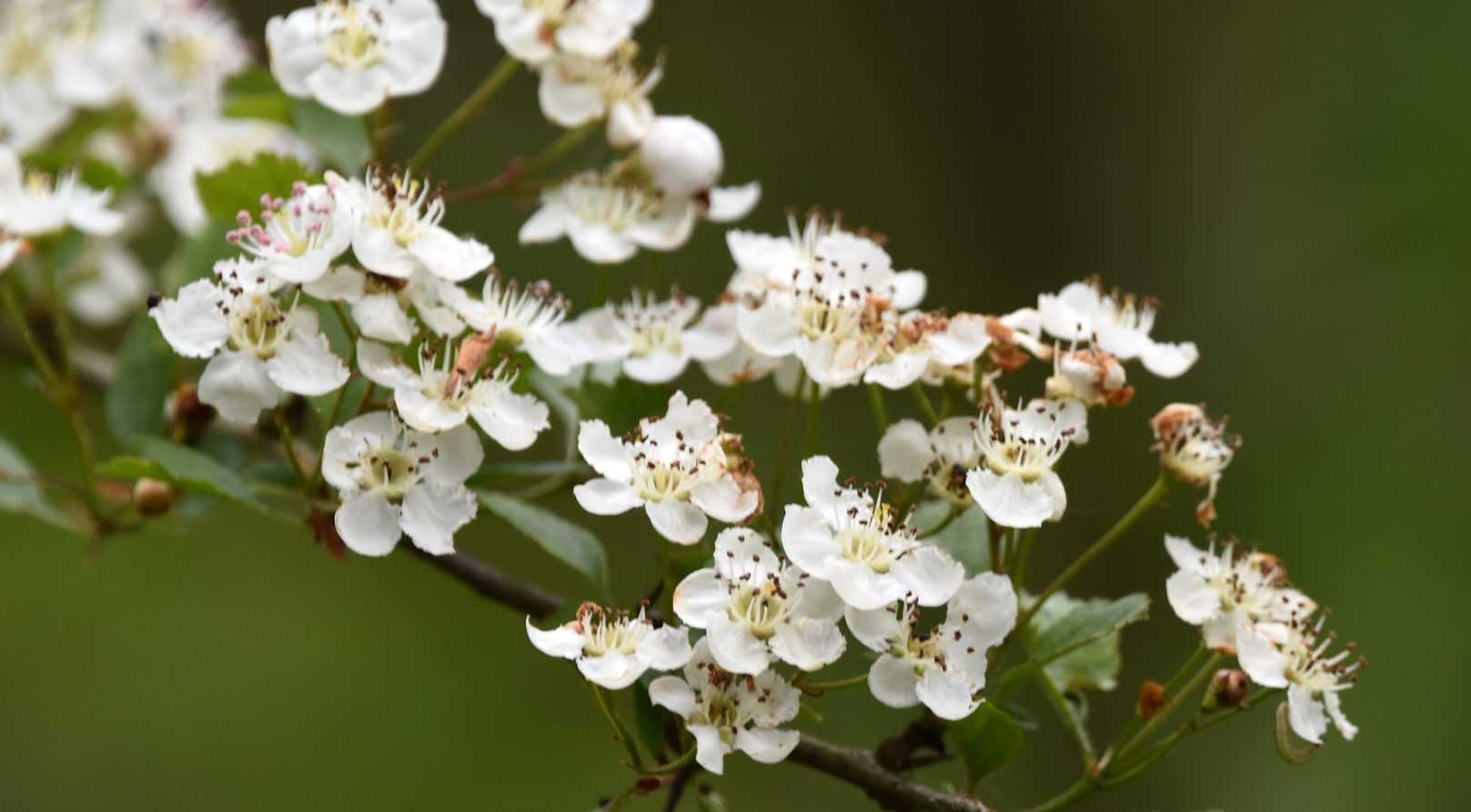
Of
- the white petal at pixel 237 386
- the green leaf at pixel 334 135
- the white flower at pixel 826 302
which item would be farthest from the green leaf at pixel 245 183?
the white flower at pixel 826 302

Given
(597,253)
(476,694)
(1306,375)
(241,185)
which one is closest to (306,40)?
(241,185)

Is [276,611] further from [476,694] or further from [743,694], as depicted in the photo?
[743,694]

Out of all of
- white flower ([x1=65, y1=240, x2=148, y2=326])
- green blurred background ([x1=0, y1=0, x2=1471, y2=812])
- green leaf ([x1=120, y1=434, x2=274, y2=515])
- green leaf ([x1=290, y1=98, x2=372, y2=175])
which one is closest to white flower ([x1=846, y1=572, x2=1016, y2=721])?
green leaf ([x1=120, y1=434, x2=274, y2=515])

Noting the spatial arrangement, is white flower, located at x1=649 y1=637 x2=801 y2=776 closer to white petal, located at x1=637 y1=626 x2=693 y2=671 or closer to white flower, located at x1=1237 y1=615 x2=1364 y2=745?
white petal, located at x1=637 y1=626 x2=693 y2=671

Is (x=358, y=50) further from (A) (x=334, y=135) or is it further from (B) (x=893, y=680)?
(B) (x=893, y=680)

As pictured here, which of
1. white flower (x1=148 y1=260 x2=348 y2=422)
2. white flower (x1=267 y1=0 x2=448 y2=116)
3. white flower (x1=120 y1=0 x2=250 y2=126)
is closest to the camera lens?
white flower (x1=148 y1=260 x2=348 y2=422)

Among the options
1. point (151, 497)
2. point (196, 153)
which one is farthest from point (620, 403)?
point (196, 153)

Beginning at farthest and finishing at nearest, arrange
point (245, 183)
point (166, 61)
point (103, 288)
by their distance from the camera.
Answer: point (103, 288) → point (166, 61) → point (245, 183)
